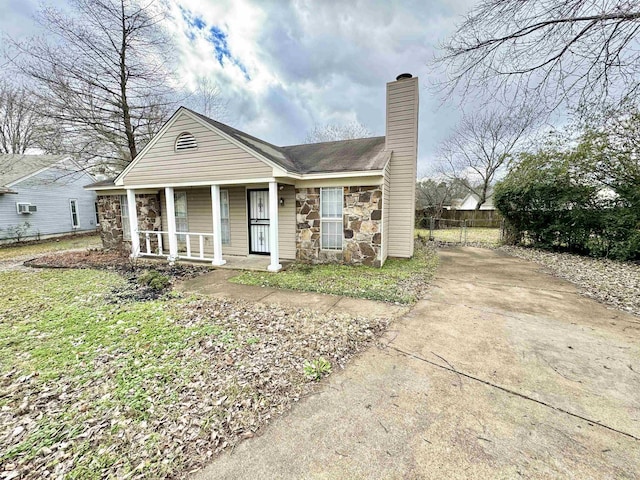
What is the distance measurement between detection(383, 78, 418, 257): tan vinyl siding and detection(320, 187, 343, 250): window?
4.44 feet

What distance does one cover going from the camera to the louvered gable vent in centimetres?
767

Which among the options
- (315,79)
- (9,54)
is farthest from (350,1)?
(9,54)

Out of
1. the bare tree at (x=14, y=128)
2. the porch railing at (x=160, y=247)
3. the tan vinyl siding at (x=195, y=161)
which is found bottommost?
the porch railing at (x=160, y=247)

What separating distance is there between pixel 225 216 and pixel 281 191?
2.22 m

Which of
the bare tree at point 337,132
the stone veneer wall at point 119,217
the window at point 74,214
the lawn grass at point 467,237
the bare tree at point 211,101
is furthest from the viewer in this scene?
the bare tree at point 337,132

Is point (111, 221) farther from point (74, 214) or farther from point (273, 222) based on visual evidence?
point (74, 214)

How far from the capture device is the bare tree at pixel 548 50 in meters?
4.49

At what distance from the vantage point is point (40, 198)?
15.1 m

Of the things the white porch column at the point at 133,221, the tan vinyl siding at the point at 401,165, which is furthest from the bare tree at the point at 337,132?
the white porch column at the point at 133,221

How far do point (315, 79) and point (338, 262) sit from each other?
1164cm

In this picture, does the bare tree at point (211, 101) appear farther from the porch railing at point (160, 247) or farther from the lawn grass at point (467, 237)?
the lawn grass at point (467, 237)

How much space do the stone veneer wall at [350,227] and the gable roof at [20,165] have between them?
16215mm

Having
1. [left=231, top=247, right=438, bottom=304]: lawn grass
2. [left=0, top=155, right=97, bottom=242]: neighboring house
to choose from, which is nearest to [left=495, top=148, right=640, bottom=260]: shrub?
[left=231, top=247, right=438, bottom=304]: lawn grass

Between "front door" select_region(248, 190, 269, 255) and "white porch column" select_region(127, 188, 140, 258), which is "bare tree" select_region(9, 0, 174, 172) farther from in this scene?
"front door" select_region(248, 190, 269, 255)
